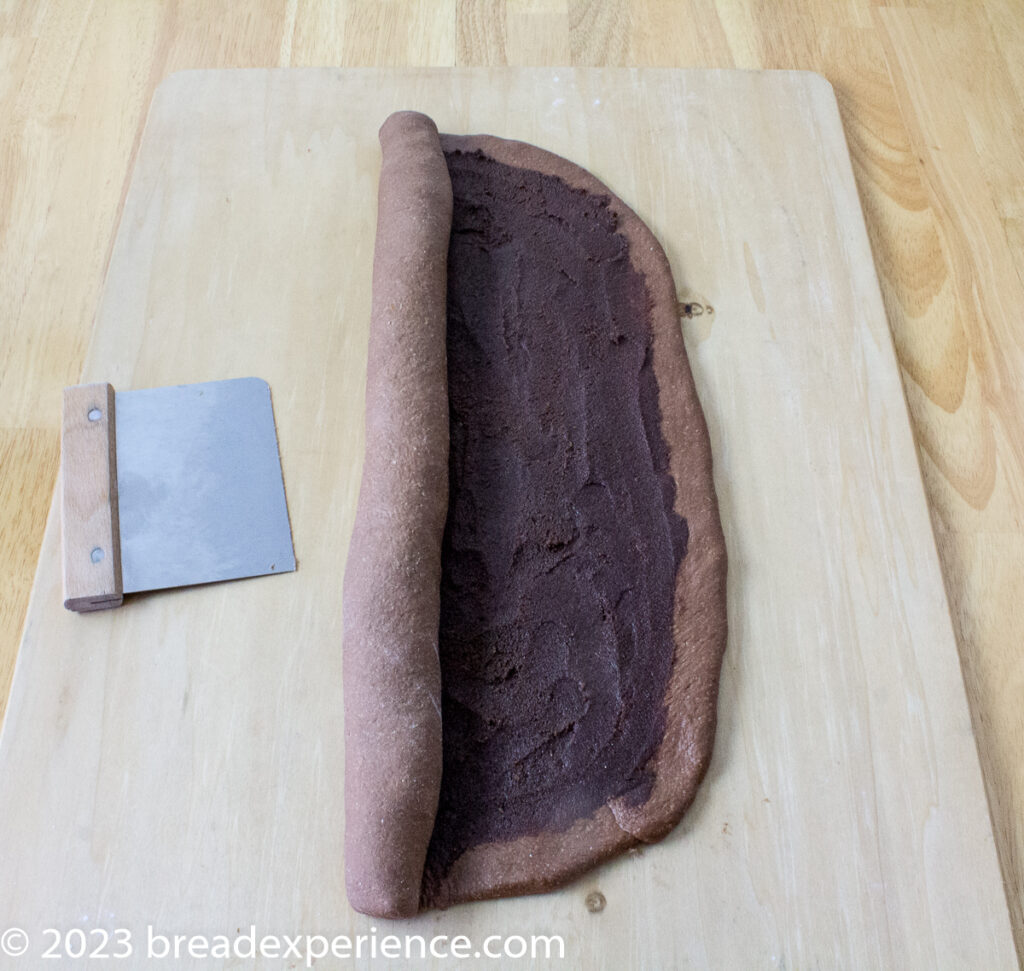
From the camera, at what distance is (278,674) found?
38.0 inches

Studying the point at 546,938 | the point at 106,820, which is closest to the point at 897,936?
the point at 546,938

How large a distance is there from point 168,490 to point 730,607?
Result: 2.12 feet

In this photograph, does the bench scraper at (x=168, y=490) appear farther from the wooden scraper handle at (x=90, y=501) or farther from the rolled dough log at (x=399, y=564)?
the rolled dough log at (x=399, y=564)

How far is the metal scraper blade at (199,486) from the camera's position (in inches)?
39.8

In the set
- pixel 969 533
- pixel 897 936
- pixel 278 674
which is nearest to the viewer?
pixel 897 936

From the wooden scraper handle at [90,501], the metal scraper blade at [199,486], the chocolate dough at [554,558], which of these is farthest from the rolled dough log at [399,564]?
the wooden scraper handle at [90,501]

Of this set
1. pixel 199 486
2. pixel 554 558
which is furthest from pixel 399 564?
pixel 199 486

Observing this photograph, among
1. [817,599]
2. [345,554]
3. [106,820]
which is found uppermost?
[817,599]

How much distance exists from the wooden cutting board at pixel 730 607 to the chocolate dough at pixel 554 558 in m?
0.05

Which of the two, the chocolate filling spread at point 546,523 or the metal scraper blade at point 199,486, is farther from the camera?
the metal scraper blade at point 199,486

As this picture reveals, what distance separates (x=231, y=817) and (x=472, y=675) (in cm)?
27

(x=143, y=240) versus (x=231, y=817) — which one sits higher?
(x=143, y=240)

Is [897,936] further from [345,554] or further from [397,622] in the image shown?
[345,554]

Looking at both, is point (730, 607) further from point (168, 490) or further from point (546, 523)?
point (168, 490)
